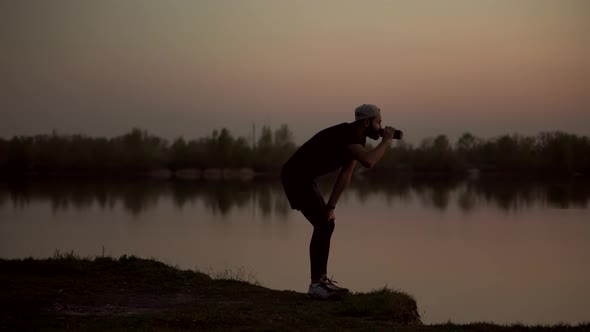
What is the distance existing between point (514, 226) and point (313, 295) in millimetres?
22121

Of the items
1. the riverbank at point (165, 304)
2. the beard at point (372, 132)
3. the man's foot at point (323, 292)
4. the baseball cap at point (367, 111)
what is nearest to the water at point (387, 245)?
the riverbank at point (165, 304)

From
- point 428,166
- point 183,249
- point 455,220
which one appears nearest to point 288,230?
point 183,249

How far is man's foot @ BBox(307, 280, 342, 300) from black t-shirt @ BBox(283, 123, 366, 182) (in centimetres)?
115

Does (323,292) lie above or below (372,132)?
below

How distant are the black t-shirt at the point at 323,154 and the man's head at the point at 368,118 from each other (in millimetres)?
124

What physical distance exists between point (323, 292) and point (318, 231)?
2.16 ft

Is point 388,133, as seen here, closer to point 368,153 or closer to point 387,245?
point 368,153

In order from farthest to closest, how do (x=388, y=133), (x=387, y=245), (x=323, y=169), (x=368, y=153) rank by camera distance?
1. (x=387, y=245)
2. (x=323, y=169)
3. (x=388, y=133)
4. (x=368, y=153)

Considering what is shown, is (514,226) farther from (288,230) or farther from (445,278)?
(445,278)

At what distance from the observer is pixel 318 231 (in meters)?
7.57

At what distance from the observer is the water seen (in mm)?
13570

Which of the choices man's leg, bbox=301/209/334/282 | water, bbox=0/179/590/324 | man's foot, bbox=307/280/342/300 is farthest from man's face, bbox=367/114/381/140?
water, bbox=0/179/590/324

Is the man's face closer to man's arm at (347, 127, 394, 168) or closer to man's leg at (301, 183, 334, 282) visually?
man's arm at (347, 127, 394, 168)

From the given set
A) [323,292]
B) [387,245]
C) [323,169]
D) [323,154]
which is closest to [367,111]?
[323,154]
